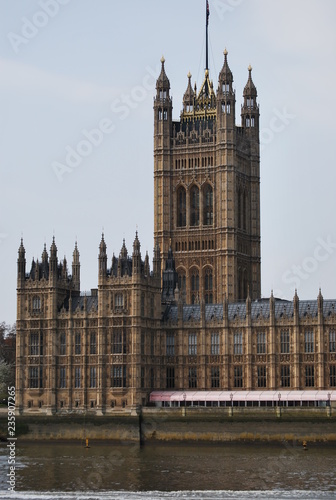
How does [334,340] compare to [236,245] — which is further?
[236,245]

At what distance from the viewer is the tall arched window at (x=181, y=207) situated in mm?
185500

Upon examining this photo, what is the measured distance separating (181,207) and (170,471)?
278 feet

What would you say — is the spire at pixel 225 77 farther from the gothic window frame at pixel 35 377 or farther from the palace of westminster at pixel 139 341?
the gothic window frame at pixel 35 377

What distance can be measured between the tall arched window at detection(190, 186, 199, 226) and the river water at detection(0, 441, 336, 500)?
60332 millimetres

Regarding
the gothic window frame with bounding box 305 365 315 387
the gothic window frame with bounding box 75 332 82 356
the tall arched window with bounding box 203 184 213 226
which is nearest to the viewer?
the gothic window frame with bounding box 305 365 315 387

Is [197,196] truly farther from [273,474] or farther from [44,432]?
[273,474]

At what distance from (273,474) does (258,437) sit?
21.4 metres

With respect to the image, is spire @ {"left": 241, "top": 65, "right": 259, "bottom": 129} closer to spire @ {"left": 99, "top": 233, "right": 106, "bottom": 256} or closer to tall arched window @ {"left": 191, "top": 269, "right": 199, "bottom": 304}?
tall arched window @ {"left": 191, "top": 269, "right": 199, "bottom": 304}

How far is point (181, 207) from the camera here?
18612 cm

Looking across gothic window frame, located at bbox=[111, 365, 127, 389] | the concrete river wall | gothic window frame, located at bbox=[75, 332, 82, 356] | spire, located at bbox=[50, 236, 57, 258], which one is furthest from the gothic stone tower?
the concrete river wall

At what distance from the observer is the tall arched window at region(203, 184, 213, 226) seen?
18388cm

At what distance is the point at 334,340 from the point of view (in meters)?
131

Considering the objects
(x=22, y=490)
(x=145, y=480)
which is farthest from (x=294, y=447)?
(x=22, y=490)

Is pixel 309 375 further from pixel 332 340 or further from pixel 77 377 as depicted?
pixel 77 377
